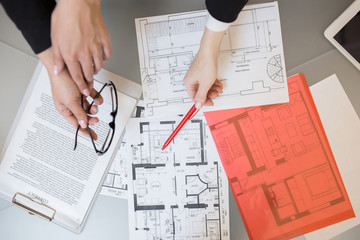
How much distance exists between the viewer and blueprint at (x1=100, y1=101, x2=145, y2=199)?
0.76 metres

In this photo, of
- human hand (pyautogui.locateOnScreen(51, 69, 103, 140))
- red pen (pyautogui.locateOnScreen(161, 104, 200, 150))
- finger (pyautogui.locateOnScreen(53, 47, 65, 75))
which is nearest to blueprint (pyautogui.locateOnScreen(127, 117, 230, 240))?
red pen (pyautogui.locateOnScreen(161, 104, 200, 150))

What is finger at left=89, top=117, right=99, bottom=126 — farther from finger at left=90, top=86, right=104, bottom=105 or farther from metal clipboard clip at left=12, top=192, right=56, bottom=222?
metal clipboard clip at left=12, top=192, right=56, bottom=222

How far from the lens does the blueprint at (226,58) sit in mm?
746

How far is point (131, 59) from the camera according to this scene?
757 mm

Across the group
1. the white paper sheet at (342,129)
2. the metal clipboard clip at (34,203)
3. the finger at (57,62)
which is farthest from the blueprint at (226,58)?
the metal clipboard clip at (34,203)

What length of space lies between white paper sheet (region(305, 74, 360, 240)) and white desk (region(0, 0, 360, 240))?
2 centimetres

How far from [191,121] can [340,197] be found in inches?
18.0

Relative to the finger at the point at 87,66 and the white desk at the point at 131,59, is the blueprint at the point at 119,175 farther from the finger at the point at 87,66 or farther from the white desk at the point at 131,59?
the finger at the point at 87,66

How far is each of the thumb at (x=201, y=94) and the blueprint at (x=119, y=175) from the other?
16 centimetres

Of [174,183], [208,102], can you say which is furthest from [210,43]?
[174,183]

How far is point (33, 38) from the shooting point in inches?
23.2

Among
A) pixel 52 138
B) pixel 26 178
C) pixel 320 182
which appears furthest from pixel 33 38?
pixel 320 182

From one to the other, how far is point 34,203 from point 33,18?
485 mm

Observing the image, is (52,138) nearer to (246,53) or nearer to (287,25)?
(246,53)
